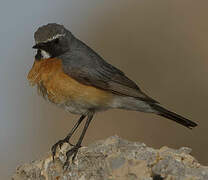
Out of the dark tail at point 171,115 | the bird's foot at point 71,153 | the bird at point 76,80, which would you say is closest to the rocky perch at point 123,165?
the bird's foot at point 71,153

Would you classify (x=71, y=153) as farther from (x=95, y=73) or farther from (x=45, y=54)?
(x=45, y=54)

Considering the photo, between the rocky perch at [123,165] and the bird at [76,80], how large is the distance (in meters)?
1.14

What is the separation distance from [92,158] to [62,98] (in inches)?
74.1

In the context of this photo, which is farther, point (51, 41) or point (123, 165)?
point (51, 41)

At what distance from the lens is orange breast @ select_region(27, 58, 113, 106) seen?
9164mm

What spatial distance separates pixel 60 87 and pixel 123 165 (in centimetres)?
232

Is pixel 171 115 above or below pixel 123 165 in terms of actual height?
above

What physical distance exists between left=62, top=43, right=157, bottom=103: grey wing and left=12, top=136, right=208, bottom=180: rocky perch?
72.6 inches

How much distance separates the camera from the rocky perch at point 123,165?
22.7 ft

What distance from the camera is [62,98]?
362 inches

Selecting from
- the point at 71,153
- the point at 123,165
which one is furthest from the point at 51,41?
the point at 123,165

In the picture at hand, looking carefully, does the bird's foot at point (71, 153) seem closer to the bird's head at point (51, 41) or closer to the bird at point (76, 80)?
the bird at point (76, 80)

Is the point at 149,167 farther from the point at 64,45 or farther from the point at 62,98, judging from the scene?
the point at 64,45

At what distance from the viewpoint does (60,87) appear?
914cm
